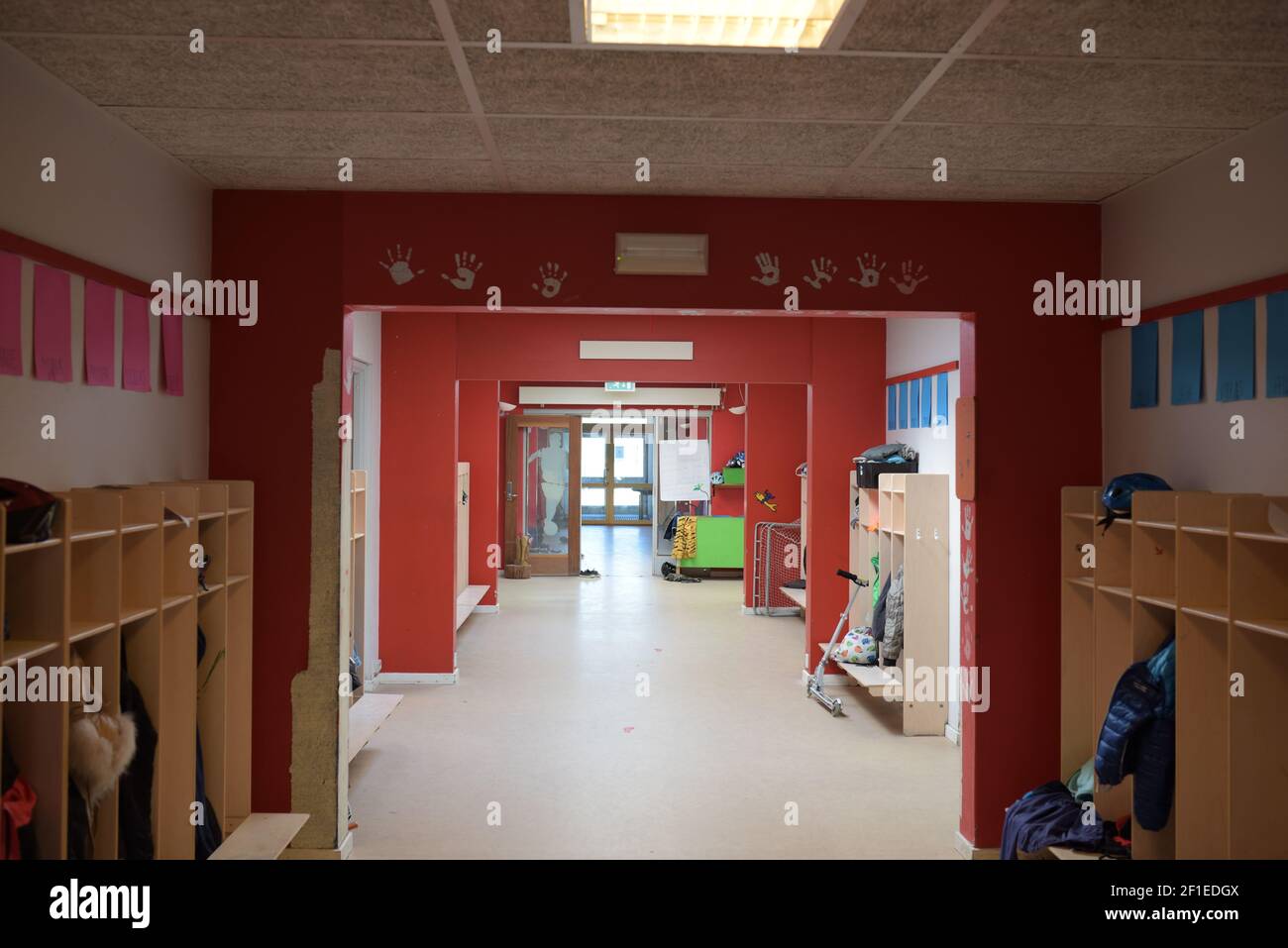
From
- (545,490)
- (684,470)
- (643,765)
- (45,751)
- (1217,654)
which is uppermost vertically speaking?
(684,470)

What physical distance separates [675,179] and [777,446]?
25.0 ft

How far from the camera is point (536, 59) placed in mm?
2680

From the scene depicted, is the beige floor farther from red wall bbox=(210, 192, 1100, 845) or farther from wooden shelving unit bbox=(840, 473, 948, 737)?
red wall bbox=(210, 192, 1100, 845)

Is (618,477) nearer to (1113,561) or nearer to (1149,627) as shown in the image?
(1113,561)

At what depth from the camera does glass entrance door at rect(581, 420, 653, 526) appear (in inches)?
811

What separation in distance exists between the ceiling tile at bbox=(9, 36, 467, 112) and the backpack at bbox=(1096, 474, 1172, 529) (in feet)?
9.07

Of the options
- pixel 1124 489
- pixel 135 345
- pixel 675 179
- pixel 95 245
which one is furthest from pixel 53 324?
pixel 1124 489

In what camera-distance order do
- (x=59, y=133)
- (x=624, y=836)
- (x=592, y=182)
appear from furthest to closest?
(x=624, y=836)
(x=592, y=182)
(x=59, y=133)

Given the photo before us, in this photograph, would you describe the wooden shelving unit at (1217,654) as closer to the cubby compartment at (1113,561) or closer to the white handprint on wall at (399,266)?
the cubby compartment at (1113,561)

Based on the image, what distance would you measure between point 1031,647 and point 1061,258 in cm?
172

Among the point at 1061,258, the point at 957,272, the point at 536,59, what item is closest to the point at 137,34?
the point at 536,59

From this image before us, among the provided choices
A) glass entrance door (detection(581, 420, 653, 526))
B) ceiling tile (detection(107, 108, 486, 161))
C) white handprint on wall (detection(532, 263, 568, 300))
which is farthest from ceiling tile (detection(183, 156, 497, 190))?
glass entrance door (detection(581, 420, 653, 526))

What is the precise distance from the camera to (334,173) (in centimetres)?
377
